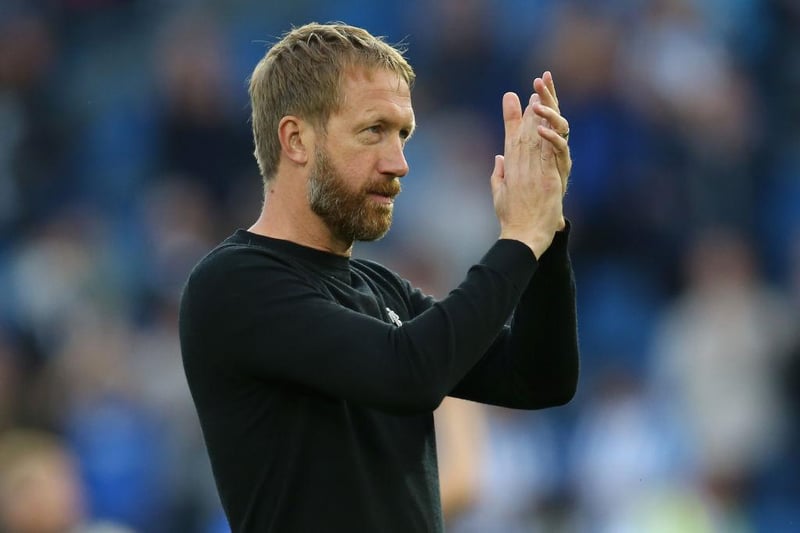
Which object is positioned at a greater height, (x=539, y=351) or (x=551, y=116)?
(x=551, y=116)

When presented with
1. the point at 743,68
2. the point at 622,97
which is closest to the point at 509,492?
the point at 622,97

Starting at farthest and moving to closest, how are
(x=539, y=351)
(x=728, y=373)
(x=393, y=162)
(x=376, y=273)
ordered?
1. (x=728, y=373)
2. (x=376, y=273)
3. (x=539, y=351)
4. (x=393, y=162)

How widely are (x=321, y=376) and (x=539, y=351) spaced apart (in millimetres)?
610

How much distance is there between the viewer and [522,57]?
812cm

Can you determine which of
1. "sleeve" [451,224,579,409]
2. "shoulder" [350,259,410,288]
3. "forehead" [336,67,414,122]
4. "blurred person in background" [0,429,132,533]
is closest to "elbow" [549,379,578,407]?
"sleeve" [451,224,579,409]

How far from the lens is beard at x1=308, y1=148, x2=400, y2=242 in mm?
2738

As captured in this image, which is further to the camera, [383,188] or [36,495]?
[36,495]

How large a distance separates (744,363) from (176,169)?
346 centimetres

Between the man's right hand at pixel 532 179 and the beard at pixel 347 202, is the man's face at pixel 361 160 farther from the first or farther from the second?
the man's right hand at pixel 532 179

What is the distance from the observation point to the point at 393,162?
2.73 meters

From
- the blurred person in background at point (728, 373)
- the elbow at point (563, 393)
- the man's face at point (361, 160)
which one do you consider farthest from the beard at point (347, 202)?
the blurred person in background at point (728, 373)

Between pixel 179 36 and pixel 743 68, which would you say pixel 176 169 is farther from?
pixel 743 68

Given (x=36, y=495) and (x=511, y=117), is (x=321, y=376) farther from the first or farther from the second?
(x=36, y=495)

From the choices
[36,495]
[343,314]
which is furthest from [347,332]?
[36,495]
